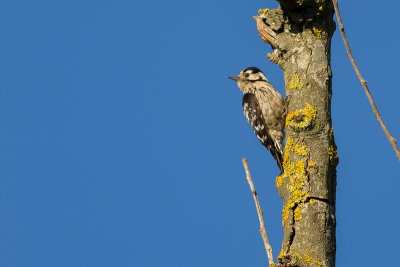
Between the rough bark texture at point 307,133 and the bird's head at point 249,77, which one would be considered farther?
the bird's head at point 249,77

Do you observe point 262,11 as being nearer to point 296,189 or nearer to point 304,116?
point 304,116

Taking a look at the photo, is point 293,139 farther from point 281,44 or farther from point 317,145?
point 281,44

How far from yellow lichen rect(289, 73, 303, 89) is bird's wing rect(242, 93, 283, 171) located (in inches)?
90.4

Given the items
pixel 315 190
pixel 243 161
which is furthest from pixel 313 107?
pixel 243 161

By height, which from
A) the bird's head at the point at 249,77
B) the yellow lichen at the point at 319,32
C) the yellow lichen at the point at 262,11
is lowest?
the yellow lichen at the point at 319,32

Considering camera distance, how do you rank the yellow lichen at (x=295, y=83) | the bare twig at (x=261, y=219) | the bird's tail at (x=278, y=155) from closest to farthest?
the bare twig at (x=261, y=219)
the yellow lichen at (x=295, y=83)
the bird's tail at (x=278, y=155)

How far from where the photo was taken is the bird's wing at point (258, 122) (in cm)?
638

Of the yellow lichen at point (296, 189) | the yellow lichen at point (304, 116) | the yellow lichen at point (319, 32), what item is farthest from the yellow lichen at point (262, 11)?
the yellow lichen at point (296, 189)

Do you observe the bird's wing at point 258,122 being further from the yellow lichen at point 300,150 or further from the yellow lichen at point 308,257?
the yellow lichen at point 308,257

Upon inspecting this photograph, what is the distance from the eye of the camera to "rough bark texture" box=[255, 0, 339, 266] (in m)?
3.37

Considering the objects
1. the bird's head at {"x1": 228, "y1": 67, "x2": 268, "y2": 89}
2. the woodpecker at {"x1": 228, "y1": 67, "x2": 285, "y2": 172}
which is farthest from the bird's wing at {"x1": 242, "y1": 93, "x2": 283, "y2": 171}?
the bird's head at {"x1": 228, "y1": 67, "x2": 268, "y2": 89}

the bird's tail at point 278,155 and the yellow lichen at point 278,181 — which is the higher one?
the bird's tail at point 278,155

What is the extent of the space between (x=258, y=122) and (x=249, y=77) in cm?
77

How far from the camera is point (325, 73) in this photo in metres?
3.88
